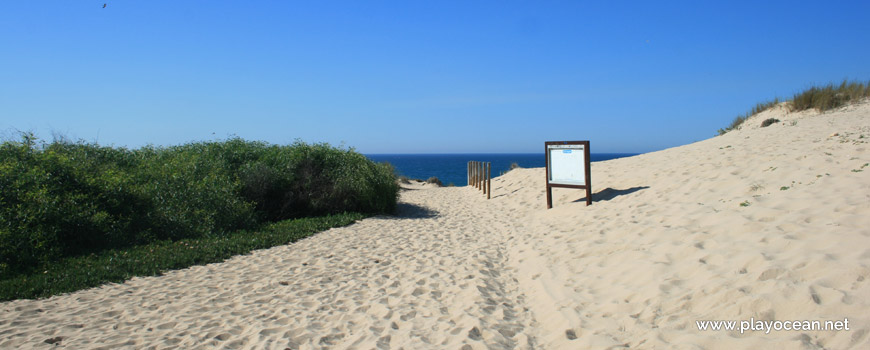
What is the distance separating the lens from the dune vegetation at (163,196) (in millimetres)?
7363

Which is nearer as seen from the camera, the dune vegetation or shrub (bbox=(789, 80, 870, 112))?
the dune vegetation

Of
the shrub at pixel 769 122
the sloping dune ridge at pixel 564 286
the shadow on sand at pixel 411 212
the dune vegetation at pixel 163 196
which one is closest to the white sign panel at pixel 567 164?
the sloping dune ridge at pixel 564 286

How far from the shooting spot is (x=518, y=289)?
5727 mm

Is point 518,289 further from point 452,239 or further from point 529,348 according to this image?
point 452,239

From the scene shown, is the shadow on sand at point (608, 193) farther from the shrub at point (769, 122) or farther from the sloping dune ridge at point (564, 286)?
the shrub at point (769, 122)

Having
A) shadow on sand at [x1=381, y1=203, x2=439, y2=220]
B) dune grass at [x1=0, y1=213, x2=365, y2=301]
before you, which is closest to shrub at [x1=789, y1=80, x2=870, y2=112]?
shadow on sand at [x1=381, y1=203, x2=439, y2=220]

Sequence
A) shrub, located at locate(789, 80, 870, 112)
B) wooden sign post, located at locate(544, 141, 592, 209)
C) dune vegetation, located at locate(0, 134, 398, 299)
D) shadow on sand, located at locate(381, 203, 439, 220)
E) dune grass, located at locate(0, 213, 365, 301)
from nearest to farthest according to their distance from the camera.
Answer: dune grass, located at locate(0, 213, 365, 301) → dune vegetation, located at locate(0, 134, 398, 299) → wooden sign post, located at locate(544, 141, 592, 209) → shadow on sand, located at locate(381, 203, 439, 220) → shrub, located at locate(789, 80, 870, 112)

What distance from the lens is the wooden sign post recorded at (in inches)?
402

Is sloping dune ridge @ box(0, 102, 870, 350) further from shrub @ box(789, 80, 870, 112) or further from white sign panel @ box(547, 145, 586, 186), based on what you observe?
shrub @ box(789, 80, 870, 112)

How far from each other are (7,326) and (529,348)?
5.20 m

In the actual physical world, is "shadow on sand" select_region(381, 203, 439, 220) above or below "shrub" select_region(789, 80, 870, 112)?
below

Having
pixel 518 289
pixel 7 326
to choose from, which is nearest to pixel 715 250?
pixel 518 289

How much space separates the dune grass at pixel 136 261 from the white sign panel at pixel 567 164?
5.75m

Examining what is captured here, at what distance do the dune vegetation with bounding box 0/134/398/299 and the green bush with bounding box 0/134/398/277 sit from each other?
0.02 metres
